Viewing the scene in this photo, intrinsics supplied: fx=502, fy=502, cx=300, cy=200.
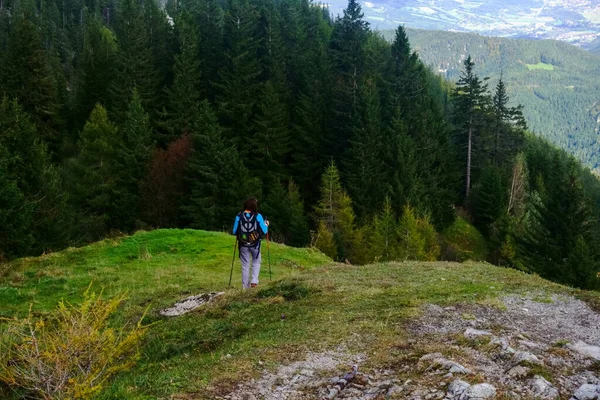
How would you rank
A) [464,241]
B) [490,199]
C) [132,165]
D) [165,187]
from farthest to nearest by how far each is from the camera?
[490,199] → [464,241] → [132,165] → [165,187]

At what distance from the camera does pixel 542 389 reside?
6.50 m

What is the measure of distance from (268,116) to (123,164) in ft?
54.1

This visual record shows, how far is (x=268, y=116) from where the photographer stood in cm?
5538

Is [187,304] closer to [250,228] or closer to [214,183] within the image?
[250,228]

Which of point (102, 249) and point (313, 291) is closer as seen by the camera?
point (313, 291)

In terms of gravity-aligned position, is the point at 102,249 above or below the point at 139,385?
below

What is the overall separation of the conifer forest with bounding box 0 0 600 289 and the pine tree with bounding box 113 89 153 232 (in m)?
0.17

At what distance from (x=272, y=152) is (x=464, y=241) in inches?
1006

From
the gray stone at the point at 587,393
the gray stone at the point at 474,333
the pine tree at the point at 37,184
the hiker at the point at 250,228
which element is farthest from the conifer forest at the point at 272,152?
the gray stone at the point at 587,393

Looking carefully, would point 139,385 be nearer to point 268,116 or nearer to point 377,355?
point 377,355

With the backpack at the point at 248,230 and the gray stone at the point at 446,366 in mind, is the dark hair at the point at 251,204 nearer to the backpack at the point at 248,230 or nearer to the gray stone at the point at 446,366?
the backpack at the point at 248,230

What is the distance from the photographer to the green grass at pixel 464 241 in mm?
56188

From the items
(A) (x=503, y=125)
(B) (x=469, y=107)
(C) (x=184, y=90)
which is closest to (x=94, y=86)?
(C) (x=184, y=90)

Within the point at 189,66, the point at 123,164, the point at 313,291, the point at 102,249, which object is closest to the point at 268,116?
the point at 189,66
